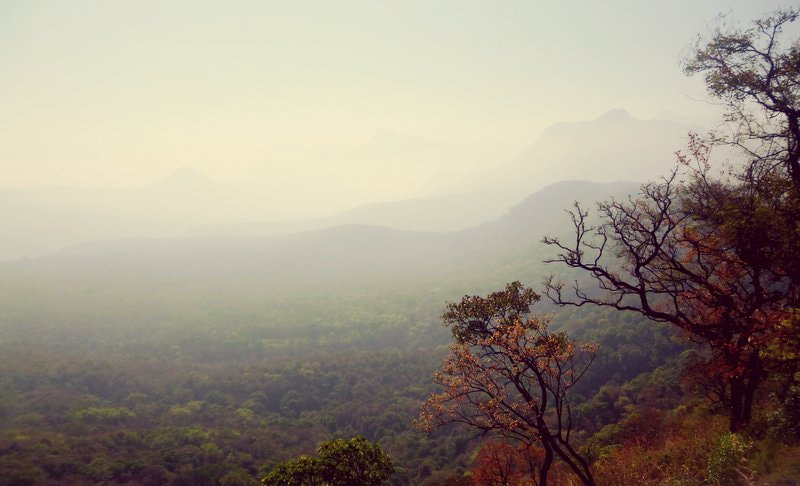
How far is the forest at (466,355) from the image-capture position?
38.5 feet

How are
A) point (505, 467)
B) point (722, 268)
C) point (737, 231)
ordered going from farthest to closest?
point (505, 467) < point (722, 268) < point (737, 231)

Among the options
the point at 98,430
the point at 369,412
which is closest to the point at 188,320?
the point at 98,430

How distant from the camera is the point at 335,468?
11.9 meters

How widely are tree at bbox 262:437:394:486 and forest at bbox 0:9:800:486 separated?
0.17 ft

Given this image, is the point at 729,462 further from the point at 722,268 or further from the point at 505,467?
the point at 505,467

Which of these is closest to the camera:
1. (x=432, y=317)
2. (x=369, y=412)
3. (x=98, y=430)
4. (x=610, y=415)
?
(x=610, y=415)

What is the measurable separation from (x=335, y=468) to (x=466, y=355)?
17.3 ft

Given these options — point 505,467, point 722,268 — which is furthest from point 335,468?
point 505,467

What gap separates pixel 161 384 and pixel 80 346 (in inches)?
1699

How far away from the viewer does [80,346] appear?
102625 millimetres

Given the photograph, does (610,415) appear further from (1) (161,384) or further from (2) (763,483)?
(1) (161,384)

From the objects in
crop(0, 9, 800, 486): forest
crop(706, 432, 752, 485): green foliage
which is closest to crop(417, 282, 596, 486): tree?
crop(0, 9, 800, 486): forest

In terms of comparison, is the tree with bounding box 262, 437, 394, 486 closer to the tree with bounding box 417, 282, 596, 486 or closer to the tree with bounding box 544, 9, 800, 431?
the tree with bounding box 417, 282, 596, 486

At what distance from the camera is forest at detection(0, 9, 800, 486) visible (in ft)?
38.5
